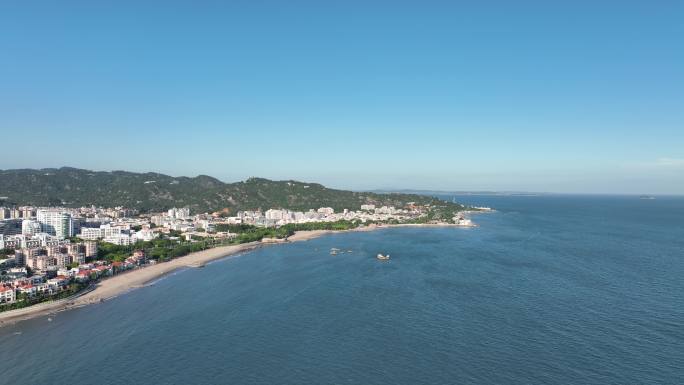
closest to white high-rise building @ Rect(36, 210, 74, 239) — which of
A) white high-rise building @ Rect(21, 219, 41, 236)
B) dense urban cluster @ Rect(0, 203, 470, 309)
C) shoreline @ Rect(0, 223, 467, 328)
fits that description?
dense urban cluster @ Rect(0, 203, 470, 309)

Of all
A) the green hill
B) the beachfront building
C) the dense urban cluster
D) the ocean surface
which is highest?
the green hill

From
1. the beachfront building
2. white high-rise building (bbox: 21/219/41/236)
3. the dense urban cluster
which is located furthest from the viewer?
white high-rise building (bbox: 21/219/41/236)

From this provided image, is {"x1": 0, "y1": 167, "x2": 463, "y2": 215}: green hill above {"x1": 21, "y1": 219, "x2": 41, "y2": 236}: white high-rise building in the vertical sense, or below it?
above

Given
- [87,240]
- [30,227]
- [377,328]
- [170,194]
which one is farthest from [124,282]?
[170,194]

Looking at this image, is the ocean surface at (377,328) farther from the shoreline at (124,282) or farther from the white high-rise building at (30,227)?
the white high-rise building at (30,227)

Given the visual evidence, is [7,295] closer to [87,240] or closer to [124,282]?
[124,282]

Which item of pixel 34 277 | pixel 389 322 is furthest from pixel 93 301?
pixel 389 322

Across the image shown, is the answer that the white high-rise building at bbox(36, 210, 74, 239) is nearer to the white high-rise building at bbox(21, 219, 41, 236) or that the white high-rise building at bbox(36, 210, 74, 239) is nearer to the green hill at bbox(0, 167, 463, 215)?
the white high-rise building at bbox(21, 219, 41, 236)
